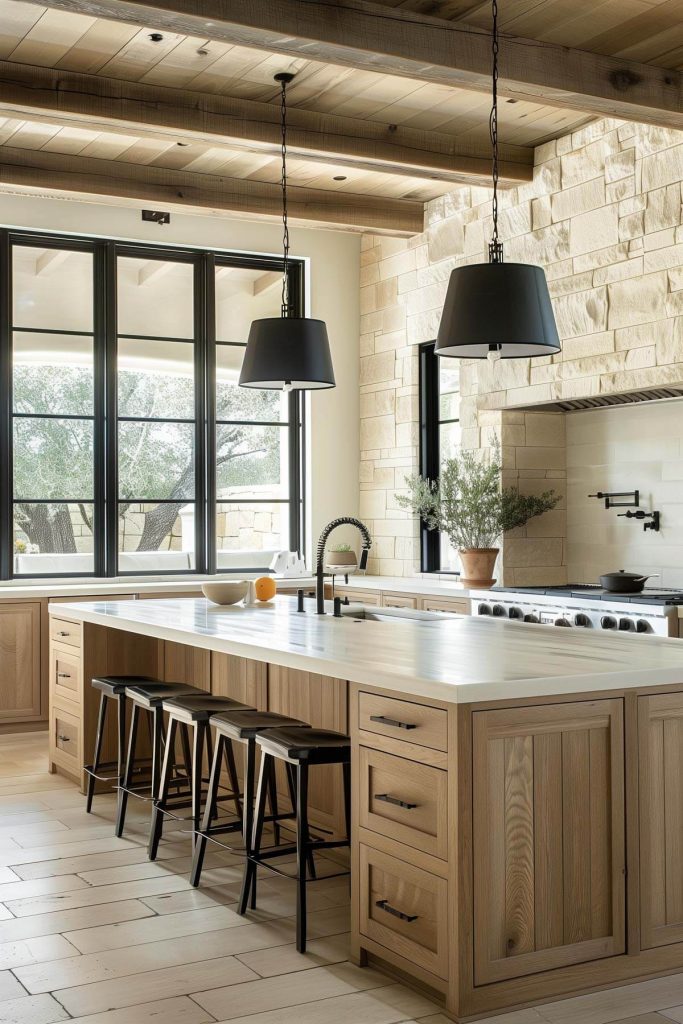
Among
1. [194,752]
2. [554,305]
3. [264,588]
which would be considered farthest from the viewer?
[554,305]

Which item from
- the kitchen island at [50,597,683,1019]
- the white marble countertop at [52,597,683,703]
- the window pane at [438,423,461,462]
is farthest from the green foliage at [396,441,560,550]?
the kitchen island at [50,597,683,1019]

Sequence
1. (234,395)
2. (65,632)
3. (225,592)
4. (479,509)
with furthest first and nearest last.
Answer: (234,395) → (479,509) → (65,632) → (225,592)

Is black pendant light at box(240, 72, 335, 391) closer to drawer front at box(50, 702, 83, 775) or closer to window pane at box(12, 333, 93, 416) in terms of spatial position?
drawer front at box(50, 702, 83, 775)

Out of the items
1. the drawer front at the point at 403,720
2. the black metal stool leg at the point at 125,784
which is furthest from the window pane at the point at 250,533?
the drawer front at the point at 403,720

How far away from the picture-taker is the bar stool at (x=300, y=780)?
11.2 ft

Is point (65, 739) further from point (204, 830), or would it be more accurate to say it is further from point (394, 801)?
point (394, 801)

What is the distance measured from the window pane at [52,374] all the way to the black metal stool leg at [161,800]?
361 centimetres

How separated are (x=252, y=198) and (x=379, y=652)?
4.60 metres

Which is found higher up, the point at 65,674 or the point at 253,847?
the point at 65,674

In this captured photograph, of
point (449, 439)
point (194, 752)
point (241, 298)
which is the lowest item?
point (194, 752)

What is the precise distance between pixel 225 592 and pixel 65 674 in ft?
3.19

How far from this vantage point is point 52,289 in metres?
7.57

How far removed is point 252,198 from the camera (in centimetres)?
732

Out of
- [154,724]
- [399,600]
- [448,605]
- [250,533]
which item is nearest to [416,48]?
[154,724]
